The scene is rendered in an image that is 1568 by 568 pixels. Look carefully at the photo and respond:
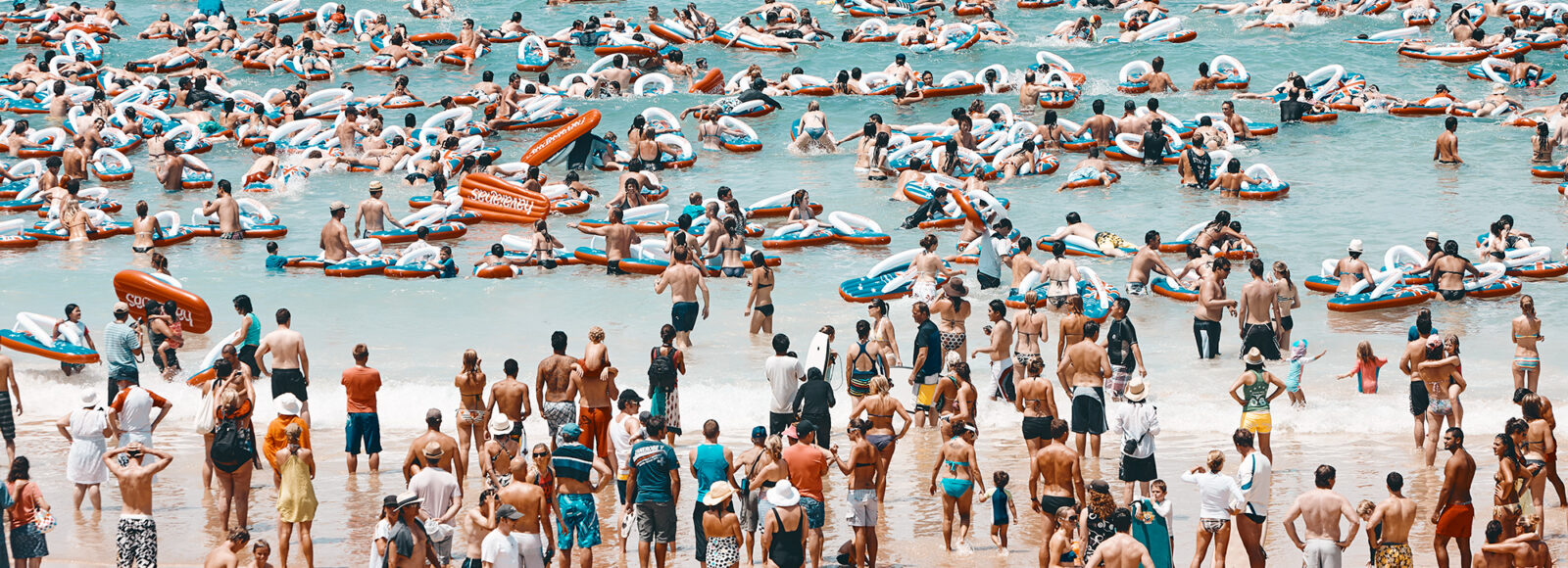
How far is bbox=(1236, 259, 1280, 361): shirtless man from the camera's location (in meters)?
14.5

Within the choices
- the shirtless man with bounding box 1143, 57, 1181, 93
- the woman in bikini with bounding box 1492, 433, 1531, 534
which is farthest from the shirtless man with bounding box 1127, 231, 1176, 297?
the shirtless man with bounding box 1143, 57, 1181, 93

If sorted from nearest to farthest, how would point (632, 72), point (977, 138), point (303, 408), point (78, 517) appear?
point (78, 517)
point (303, 408)
point (977, 138)
point (632, 72)

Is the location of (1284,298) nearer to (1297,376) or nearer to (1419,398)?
(1297,376)

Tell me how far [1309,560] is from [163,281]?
11156 millimetres

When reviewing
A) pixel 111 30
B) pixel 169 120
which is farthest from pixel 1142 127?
pixel 111 30

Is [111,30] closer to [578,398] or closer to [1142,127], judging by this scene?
[1142,127]

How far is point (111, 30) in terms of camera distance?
36.9 meters

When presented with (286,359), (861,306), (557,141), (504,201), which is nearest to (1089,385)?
(861,306)

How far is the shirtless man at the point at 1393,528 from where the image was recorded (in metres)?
9.05

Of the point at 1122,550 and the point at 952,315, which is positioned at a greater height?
the point at 1122,550

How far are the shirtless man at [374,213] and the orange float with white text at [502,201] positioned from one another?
135 centimetres

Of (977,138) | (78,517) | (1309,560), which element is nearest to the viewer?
(1309,560)

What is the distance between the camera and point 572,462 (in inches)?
375

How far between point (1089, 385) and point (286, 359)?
5.95 meters
